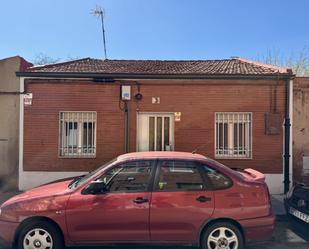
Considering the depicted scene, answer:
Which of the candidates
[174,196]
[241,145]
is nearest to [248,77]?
[241,145]

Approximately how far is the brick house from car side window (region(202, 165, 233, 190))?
4912 mm

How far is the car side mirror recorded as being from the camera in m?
5.21

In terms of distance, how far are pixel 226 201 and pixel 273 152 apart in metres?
5.56

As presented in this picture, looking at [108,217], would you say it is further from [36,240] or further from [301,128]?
[301,128]

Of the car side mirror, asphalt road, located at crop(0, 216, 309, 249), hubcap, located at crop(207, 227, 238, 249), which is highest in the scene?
the car side mirror

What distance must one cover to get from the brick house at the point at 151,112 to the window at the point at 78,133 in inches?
3.6

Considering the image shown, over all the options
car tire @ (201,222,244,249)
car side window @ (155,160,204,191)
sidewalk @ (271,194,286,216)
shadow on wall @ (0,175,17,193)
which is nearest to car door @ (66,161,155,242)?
car side window @ (155,160,204,191)

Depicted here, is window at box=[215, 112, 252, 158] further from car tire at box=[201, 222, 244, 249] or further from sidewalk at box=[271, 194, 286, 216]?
car tire at box=[201, 222, 244, 249]

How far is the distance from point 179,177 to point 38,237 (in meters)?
2.22

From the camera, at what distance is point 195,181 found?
212 inches

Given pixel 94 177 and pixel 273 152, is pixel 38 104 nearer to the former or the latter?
pixel 94 177

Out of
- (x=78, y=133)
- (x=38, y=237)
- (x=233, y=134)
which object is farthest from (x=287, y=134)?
(x=38, y=237)

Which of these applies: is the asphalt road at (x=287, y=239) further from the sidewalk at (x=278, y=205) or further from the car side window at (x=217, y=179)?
the car side window at (x=217, y=179)

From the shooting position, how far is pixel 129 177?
5398 millimetres
